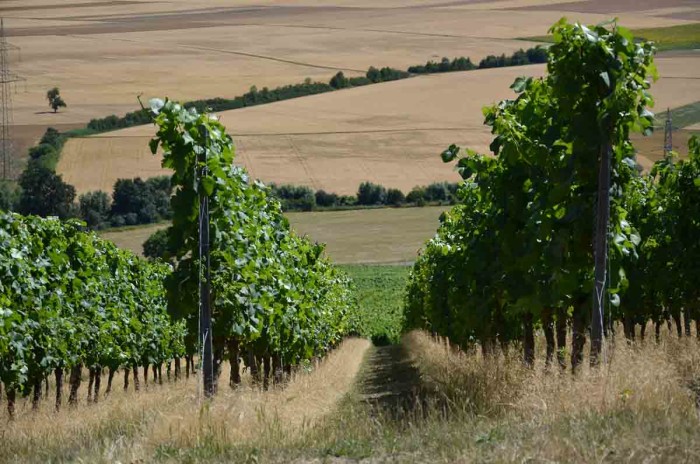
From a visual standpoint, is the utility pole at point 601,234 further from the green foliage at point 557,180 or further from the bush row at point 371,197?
the bush row at point 371,197

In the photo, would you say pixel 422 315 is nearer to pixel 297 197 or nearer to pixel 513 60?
pixel 297 197

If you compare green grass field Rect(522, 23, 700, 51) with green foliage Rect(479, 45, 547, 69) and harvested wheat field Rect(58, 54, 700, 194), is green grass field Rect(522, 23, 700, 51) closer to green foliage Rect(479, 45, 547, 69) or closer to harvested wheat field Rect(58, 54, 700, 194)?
harvested wheat field Rect(58, 54, 700, 194)

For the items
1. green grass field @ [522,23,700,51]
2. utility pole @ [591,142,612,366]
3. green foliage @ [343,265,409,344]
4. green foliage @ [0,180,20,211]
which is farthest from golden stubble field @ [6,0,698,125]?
utility pole @ [591,142,612,366]

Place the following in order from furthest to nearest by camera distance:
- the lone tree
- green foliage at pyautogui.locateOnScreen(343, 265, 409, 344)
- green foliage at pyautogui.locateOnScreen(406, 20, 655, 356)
A: the lone tree < green foliage at pyautogui.locateOnScreen(343, 265, 409, 344) < green foliage at pyautogui.locateOnScreen(406, 20, 655, 356)

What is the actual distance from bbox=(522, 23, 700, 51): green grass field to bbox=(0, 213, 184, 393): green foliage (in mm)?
66239

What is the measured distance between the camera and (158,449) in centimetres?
928

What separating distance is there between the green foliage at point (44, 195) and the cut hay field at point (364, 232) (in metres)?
3.95

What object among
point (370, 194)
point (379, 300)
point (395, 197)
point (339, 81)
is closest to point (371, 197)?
point (370, 194)

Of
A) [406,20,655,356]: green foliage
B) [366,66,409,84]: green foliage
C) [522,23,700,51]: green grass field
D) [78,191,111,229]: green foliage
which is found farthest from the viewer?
[366,66,409,84]: green foliage

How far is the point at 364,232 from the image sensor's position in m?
79.7

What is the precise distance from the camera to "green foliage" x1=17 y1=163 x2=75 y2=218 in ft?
223

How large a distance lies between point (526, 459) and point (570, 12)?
10046 centimetres

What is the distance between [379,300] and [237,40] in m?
58.9

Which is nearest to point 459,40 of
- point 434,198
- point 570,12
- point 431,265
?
point 570,12
